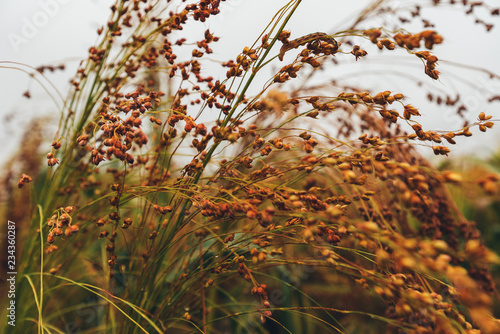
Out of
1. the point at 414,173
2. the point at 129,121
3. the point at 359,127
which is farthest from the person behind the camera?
the point at 359,127

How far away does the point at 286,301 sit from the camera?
1.10 m

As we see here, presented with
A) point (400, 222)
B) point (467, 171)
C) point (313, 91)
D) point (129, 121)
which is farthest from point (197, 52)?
point (467, 171)

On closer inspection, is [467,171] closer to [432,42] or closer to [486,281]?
[486,281]

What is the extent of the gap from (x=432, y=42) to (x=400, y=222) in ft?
2.31

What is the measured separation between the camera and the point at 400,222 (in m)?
1.05


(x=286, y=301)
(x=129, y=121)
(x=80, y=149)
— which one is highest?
(x=129, y=121)

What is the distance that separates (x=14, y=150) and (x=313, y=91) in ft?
6.07

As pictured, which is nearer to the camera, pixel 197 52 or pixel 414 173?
pixel 414 173

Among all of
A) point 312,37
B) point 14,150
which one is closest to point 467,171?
point 312,37

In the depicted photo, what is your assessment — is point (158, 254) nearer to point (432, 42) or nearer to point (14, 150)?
point (432, 42)

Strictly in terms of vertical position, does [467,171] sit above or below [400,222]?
below

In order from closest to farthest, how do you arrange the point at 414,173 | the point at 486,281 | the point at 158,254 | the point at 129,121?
the point at 414,173 < the point at 129,121 < the point at 158,254 < the point at 486,281

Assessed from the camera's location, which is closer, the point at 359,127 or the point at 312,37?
the point at 312,37

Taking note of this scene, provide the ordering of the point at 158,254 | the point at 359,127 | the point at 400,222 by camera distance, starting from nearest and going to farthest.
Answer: the point at 158,254
the point at 400,222
the point at 359,127
